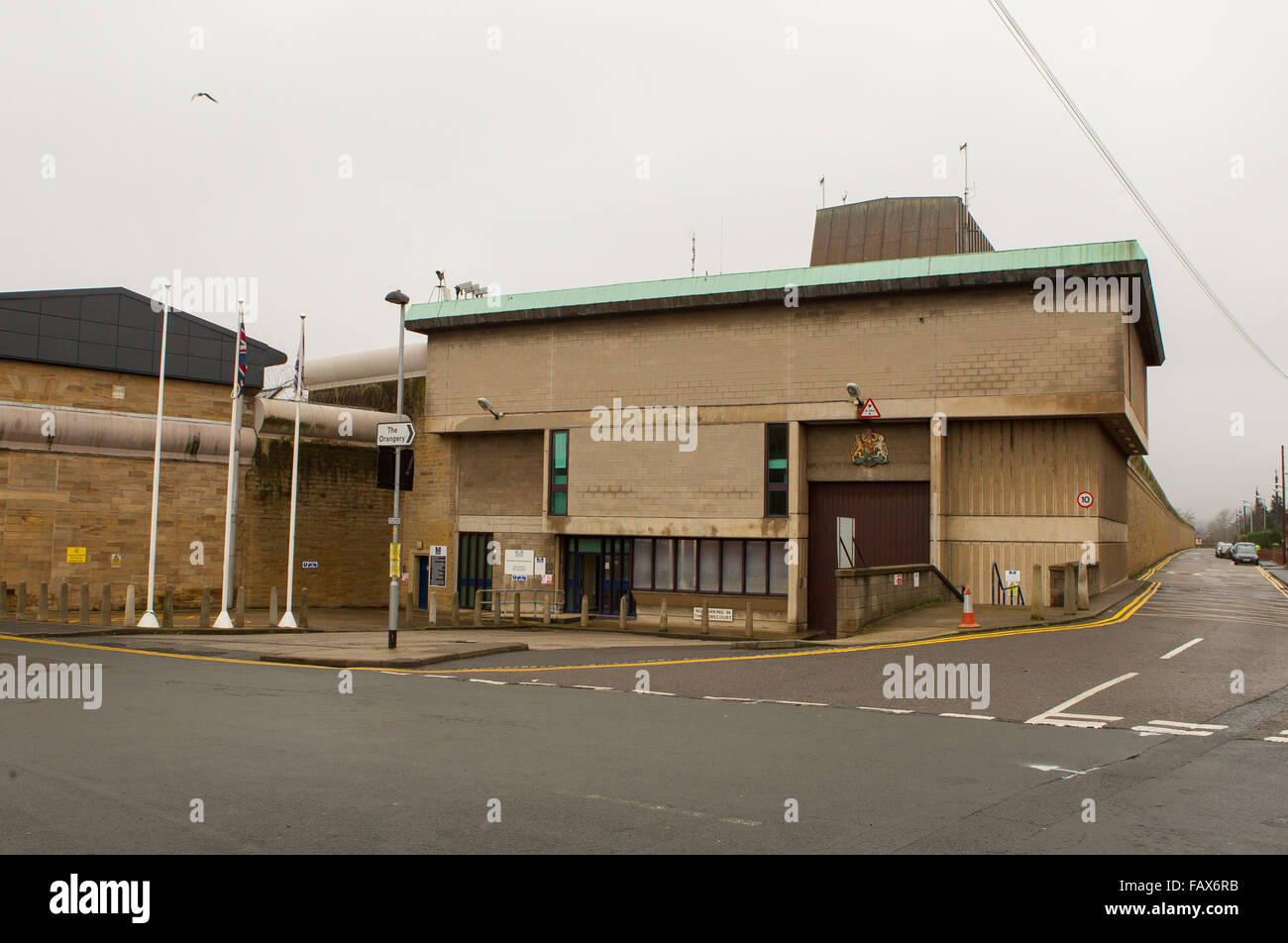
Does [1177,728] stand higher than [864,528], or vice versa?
[864,528]

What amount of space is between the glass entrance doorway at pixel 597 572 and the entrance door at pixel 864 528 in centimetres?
633

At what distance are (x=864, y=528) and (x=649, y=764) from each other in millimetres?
22866

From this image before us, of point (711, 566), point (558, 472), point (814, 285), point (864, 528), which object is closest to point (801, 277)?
point (814, 285)

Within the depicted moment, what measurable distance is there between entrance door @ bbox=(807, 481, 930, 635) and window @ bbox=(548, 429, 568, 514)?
27.7 feet

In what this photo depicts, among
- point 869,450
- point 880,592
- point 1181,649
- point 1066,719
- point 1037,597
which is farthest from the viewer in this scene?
point 869,450

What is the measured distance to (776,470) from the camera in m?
31.0

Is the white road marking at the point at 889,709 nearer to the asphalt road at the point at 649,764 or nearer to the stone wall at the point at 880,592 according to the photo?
the asphalt road at the point at 649,764

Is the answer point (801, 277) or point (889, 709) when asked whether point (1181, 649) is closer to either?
point (889, 709)

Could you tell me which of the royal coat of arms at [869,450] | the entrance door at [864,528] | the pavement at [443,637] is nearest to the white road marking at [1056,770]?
the pavement at [443,637]

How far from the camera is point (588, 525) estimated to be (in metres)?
33.4

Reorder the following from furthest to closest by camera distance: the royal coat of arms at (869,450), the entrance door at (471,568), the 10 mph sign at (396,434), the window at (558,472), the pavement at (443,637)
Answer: the entrance door at (471,568)
the window at (558,472)
the royal coat of arms at (869,450)
the 10 mph sign at (396,434)
the pavement at (443,637)

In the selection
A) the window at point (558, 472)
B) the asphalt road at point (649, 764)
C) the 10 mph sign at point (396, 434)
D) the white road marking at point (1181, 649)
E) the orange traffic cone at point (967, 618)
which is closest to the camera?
the asphalt road at point (649, 764)

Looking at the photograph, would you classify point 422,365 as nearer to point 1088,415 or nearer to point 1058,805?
point 1088,415

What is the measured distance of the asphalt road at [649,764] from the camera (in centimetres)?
638
